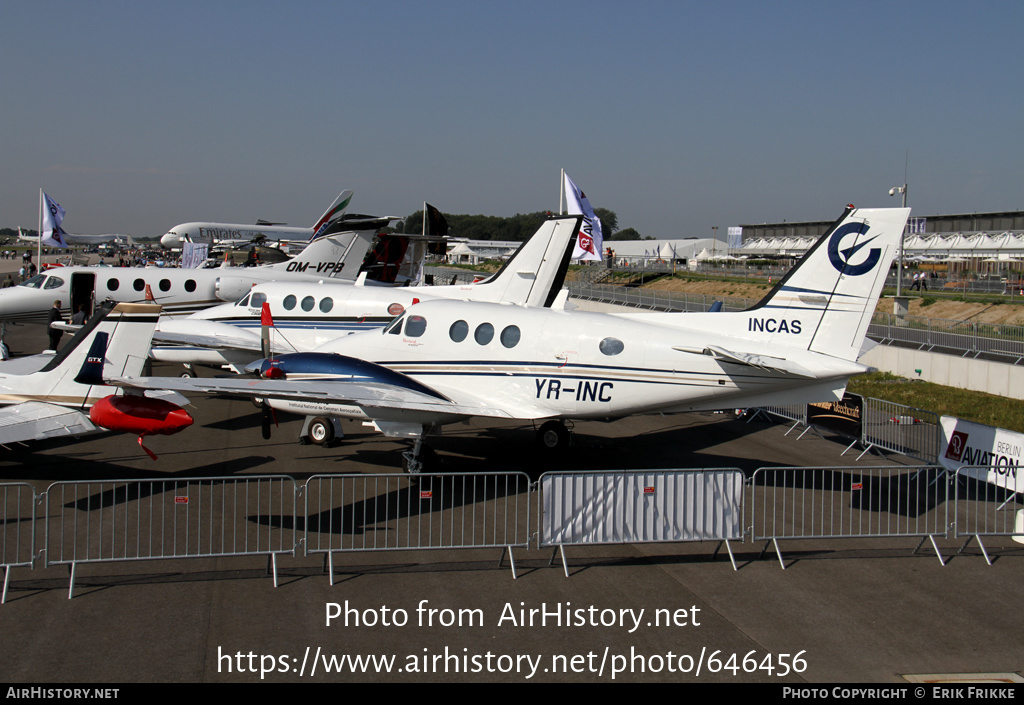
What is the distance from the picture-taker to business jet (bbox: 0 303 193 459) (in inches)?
467

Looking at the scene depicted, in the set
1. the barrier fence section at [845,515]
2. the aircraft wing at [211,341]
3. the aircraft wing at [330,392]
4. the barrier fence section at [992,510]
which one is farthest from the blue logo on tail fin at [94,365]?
the barrier fence section at [992,510]

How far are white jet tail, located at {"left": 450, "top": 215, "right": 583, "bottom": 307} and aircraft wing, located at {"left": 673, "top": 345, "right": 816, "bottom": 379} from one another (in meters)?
6.21

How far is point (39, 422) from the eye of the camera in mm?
11938

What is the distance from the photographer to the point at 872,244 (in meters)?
11.5

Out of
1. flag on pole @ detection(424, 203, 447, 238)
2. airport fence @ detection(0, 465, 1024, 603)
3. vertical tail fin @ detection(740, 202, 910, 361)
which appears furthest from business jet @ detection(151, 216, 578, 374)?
flag on pole @ detection(424, 203, 447, 238)

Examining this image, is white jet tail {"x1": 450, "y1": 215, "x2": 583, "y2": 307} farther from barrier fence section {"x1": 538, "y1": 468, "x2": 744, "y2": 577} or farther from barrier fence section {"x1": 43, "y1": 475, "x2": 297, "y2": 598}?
barrier fence section {"x1": 538, "y1": 468, "x2": 744, "y2": 577}

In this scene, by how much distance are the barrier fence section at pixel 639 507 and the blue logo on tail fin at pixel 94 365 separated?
7.90 metres

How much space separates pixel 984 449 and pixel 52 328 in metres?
25.4

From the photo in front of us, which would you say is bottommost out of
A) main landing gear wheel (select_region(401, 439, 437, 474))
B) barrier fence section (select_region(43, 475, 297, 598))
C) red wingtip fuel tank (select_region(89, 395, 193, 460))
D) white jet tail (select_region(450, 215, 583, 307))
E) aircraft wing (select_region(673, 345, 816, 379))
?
barrier fence section (select_region(43, 475, 297, 598))

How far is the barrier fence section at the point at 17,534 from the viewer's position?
8126 mm

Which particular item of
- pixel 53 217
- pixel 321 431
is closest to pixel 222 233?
pixel 53 217

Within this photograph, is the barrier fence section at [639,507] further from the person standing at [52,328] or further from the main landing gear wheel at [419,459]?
the person standing at [52,328]

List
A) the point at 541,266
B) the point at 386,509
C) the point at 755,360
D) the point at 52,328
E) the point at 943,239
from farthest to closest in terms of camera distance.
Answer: the point at 943,239, the point at 52,328, the point at 541,266, the point at 755,360, the point at 386,509

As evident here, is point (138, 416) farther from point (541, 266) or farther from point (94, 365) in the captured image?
point (541, 266)
